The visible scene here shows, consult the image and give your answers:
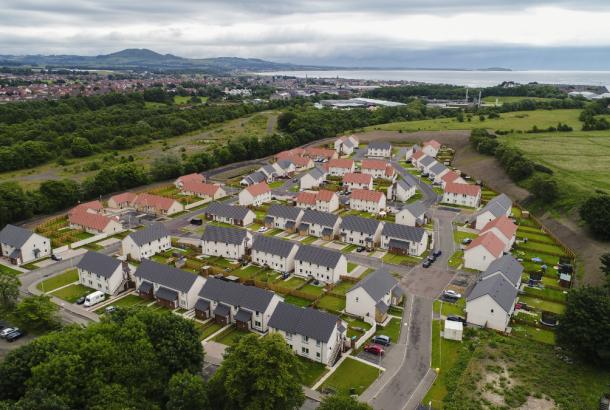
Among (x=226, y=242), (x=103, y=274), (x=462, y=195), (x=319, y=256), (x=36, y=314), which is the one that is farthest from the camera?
(x=462, y=195)

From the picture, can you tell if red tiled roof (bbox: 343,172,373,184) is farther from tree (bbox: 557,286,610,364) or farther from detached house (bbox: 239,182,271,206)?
tree (bbox: 557,286,610,364)

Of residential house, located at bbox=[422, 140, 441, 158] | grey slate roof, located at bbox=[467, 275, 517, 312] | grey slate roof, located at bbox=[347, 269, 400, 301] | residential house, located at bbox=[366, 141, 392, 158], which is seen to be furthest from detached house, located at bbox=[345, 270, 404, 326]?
residential house, located at bbox=[422, 140, 441, 158]

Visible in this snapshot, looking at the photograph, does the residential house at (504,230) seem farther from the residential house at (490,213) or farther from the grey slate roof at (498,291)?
the grey slate roof at (498,291)

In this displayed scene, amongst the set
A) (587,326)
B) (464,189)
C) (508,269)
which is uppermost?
(464,189)

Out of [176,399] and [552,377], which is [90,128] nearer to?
[176,399]

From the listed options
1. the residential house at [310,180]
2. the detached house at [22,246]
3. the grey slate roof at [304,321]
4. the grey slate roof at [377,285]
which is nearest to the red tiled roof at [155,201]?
the detached house at [22,246]

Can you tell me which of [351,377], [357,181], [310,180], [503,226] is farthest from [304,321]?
[310,180]

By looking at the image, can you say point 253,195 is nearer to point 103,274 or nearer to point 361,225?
point 361,225
